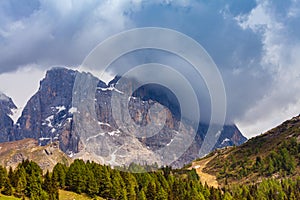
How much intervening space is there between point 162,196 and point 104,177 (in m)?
24.4

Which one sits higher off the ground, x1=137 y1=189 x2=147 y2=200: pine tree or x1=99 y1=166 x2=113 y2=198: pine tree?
x1=99 y1=166 x2=113 y2=198: pine tree

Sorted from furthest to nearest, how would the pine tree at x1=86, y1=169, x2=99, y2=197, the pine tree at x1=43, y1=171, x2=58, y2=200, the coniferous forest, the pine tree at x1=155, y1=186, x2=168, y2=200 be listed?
the pine tree at x1=155, y1=186, x2=168, y2=200 → the pine tree at x1=86, y1=169, x2=99, y2=197 → the coniferous forest → the pine tree at x1=43, y1=171, x2=58, y2=200

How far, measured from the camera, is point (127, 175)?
193000mm

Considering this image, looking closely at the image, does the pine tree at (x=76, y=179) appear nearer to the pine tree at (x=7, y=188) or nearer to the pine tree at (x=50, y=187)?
the pine tree at (x=50, y=187)

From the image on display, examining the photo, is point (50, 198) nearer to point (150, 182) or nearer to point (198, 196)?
point (150, 182)

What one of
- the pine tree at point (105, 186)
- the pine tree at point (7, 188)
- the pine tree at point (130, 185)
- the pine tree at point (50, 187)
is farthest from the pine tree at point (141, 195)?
the pine tree at point (7, 188)

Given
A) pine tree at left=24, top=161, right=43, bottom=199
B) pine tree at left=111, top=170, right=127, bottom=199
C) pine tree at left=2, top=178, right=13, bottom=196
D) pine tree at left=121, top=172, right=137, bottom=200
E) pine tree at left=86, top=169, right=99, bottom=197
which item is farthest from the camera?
pine tree at left=121, top=172, right=137, bottom=200

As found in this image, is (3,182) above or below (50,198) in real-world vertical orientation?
above

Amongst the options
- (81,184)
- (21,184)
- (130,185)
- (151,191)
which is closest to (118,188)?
(130,185)

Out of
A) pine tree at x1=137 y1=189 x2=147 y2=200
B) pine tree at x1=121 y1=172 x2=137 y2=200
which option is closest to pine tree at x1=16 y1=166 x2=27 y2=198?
pine tree at x1=121 y1=172 x2=137 y2=200

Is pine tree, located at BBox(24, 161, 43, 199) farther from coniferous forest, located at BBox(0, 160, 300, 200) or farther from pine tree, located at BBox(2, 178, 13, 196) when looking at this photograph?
pine tree, located at BBox(2, 178, 13, 196)

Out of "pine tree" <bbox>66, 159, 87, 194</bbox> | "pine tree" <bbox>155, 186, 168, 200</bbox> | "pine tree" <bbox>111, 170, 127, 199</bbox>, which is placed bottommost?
"pine tree" <bbox>155, 186, 168, 200</bbox>

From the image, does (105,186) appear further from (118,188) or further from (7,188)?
(7,188)

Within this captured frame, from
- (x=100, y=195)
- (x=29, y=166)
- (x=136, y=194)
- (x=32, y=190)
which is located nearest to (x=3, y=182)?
(x=32, y=190)
